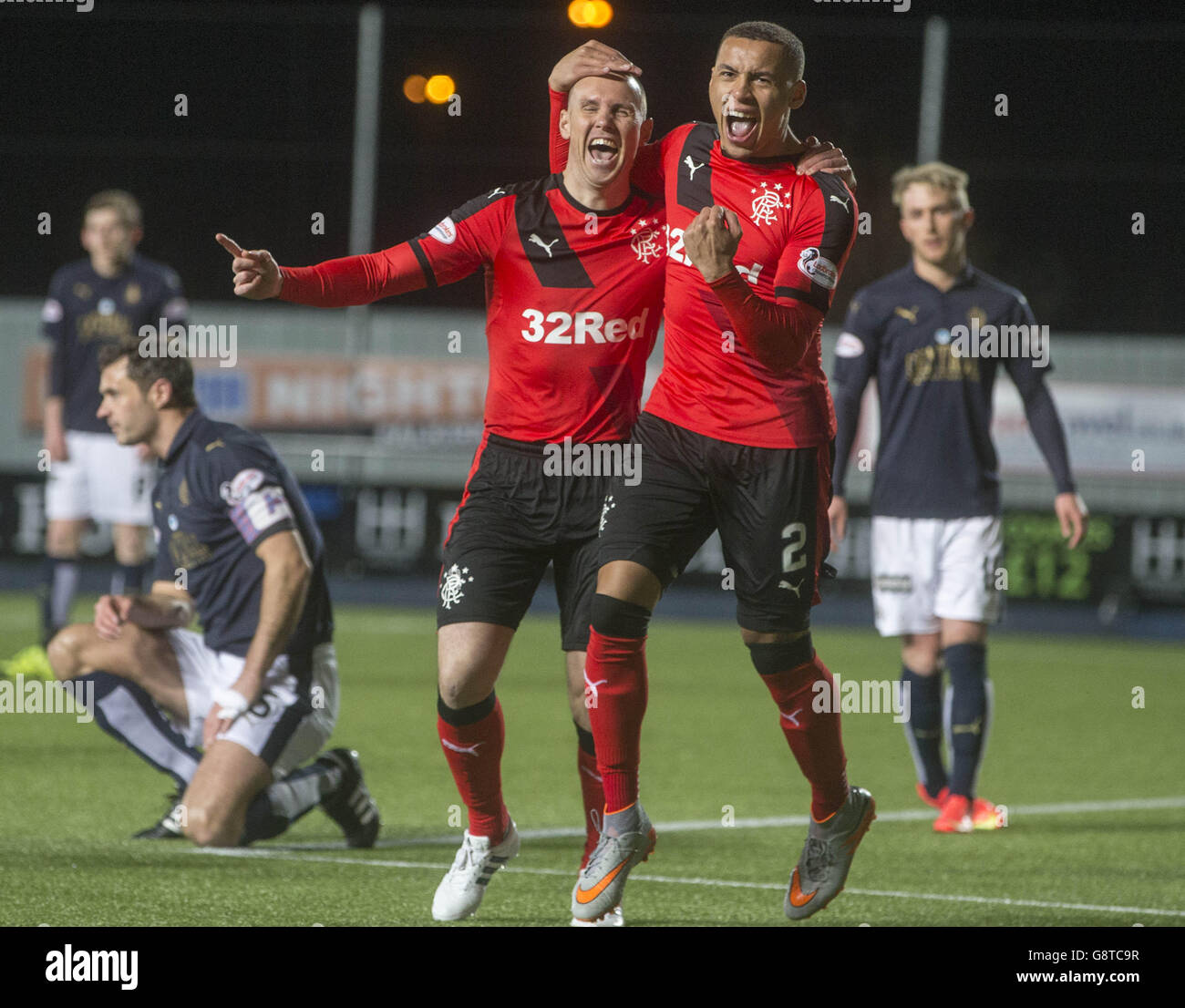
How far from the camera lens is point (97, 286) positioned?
1075cm

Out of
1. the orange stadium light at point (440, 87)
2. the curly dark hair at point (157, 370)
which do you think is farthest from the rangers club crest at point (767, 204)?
the orange stadium light at point (440, 87)

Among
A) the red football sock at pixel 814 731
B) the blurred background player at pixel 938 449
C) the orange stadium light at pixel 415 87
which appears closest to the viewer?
the red football sock at pixel 814 731

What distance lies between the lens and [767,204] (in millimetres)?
4816

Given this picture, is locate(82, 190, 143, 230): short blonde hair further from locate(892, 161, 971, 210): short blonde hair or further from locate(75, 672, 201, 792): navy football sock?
locate(892, 161, 971, 210): short blonde hair

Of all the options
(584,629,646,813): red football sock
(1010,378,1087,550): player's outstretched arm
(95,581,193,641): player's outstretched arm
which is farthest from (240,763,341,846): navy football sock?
(1010,378,1087,550): player's outstretched arm

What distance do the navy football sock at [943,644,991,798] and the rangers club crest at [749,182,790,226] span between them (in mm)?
2867

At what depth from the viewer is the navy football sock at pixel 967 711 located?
710 centimetres

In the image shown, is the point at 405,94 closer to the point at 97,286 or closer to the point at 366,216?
the point at 366,216

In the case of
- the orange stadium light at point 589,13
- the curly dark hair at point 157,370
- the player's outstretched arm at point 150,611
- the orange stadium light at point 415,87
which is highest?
the orange stadium light at point 415,87

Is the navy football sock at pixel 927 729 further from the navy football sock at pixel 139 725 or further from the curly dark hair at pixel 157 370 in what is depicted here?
the curly dark hair at pixel 157 370

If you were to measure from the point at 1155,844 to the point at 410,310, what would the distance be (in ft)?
38.4

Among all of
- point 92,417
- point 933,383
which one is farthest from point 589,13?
point 933,383

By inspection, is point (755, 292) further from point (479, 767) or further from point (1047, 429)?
point (1047, 429)
